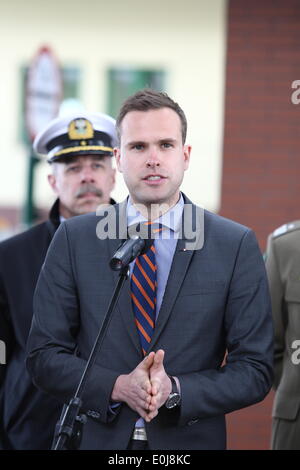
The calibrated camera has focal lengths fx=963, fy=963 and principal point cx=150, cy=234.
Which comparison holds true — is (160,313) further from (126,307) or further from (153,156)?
(153,156)

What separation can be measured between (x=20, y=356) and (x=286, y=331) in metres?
Answer: 0.99

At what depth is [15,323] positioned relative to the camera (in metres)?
3.60

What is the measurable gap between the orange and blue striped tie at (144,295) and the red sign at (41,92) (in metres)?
2.99

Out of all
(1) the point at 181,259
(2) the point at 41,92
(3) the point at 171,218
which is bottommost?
(1) the point at 181,259

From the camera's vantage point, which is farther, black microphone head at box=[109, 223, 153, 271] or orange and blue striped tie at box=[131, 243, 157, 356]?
orange and blue striped tie at box=[131, 243, 157, 356]

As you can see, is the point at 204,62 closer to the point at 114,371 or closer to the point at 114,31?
the point at 114,31

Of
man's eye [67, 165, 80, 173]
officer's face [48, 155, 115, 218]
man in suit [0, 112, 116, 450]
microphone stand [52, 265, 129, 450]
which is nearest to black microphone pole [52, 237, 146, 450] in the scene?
microphone stand [52, 265, 129, 450]

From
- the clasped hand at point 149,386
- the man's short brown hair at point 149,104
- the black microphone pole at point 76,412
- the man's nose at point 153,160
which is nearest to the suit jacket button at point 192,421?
the clasped hand at point 149,386

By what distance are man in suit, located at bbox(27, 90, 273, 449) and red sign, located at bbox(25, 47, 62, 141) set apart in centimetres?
285

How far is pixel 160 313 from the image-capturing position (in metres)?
2.82

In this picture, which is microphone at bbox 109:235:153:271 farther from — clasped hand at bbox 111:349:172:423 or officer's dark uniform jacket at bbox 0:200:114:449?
officer's dark uniform jacket at bbox 0:200:114:449

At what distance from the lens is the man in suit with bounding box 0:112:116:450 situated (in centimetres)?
357

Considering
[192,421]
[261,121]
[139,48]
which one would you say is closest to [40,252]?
[192,421]
